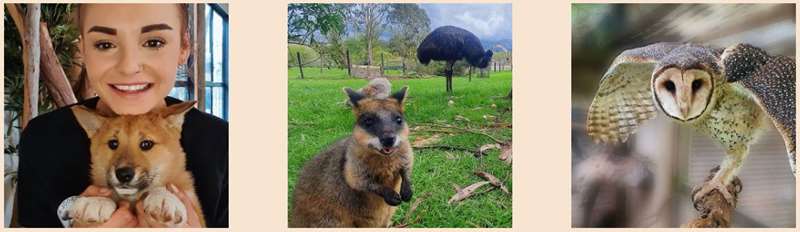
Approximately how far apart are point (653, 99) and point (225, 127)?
213 centimetres

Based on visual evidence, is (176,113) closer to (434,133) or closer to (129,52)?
(129,52)

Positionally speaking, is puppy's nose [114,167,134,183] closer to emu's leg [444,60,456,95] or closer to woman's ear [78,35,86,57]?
woman's ear [78,35,86,57]

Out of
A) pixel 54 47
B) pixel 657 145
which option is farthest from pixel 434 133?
pixel 54 47

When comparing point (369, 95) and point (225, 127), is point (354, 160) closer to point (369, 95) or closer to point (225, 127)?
point (369, 95)

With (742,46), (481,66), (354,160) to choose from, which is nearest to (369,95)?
(354,160)

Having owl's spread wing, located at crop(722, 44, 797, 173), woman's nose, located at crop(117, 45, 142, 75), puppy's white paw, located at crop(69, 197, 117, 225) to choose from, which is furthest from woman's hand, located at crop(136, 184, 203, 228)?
owl's spread wing, located at crop(722, 44, 797, 173)

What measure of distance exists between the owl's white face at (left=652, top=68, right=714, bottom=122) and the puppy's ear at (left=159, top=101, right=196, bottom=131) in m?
2.31

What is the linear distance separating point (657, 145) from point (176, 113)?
7.82 feet

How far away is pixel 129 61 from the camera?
12.0ft

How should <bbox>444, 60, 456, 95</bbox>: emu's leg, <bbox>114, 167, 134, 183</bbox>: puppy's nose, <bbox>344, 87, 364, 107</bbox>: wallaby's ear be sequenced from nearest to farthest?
<bbox>114, 167, 134, 183</bbox>: puppy's nose < <bbox>344, 87, 364, 107</bbox>: wallaby's ear < <bbox>444, 60, 456, 95</bbox>: emu's leg

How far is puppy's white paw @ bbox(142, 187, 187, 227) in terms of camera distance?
3.69 metres

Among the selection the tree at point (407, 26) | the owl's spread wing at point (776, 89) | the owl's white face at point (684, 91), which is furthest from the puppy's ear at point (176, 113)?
the owl's spread wing at point (776, 89)

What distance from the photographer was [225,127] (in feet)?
12.4

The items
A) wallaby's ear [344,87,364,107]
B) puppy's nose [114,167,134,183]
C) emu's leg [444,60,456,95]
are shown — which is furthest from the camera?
emu's leg [444,60,456,95]
